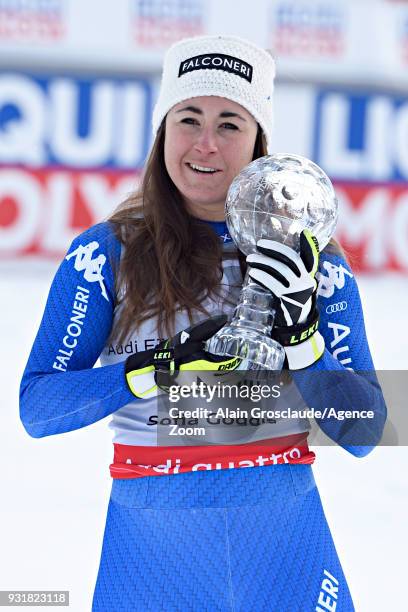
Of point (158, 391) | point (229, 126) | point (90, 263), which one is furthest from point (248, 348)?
point (229, 126)

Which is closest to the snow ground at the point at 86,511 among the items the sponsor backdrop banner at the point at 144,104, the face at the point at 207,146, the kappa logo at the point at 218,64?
the face at the point at 207,146

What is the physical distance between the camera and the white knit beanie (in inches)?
76.9

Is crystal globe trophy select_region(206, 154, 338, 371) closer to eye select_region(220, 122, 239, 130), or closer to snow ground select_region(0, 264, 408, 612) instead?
eye select_region(220, 122, 239, 130)

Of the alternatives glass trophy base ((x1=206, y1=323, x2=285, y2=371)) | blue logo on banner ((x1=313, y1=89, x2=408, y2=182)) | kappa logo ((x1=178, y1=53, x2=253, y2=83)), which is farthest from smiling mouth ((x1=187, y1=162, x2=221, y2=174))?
blue logo on banner ((x1=313, y1=89, x2=408, y2=182))

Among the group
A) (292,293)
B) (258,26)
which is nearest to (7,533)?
(292,293)

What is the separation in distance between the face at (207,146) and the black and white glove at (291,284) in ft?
1.24

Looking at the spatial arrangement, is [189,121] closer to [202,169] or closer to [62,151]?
[202,169]

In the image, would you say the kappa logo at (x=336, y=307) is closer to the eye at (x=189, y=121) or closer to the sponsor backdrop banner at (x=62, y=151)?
the eye at (x=189, y=121)

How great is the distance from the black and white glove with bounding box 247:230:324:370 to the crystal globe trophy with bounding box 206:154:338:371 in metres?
0.02

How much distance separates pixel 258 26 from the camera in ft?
24.6

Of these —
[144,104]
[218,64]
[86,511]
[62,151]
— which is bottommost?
[86,511]

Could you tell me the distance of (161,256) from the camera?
188 cm

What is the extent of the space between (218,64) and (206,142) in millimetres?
209

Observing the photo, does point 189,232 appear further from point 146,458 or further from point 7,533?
point 7,533
